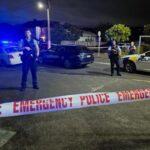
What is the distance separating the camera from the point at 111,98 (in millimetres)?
5031

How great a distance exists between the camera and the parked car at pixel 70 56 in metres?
18.1

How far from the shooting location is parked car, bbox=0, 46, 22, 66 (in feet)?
61.1

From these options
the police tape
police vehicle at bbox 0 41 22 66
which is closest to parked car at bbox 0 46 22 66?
police vehicle at bbox 0 41 22 66

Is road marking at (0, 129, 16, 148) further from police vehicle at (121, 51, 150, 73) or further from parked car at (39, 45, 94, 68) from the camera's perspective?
parked car at (39, 45, 94, 68)

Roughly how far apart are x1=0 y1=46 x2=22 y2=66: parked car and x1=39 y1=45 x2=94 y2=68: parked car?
7.12 feet

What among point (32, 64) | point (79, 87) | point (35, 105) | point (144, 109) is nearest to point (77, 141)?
point (35, 105)

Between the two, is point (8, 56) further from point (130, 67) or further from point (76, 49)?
point (130, 67)

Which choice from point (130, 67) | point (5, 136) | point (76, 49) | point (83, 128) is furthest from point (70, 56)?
point (5, 136)

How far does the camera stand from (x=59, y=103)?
15.4 feet

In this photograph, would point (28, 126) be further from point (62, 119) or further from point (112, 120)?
point (112, 120)

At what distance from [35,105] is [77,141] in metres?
1.42

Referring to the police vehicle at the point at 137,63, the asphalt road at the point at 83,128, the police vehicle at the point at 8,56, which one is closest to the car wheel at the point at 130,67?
the police vehicle at the point at 137,63

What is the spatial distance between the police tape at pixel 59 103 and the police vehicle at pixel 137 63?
417 inches

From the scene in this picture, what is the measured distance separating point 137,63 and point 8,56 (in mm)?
7826
